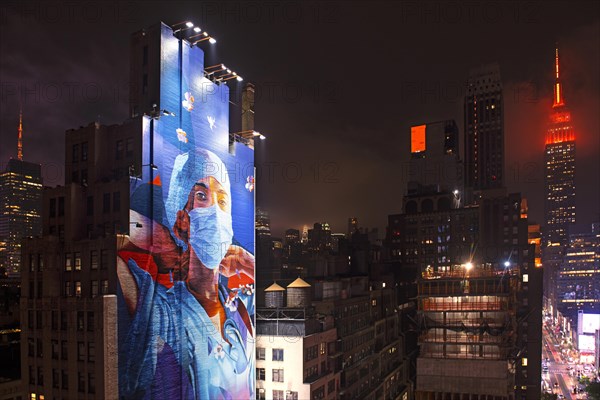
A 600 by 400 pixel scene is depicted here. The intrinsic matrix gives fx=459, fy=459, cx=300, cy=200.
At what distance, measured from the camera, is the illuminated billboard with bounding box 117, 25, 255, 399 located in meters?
41.9

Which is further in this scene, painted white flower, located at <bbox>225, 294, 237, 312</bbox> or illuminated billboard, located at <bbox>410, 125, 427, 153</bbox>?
illuminated billboard, located at <bbox>410, 125, 427, 153</bbox>

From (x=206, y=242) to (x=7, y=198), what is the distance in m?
84.5

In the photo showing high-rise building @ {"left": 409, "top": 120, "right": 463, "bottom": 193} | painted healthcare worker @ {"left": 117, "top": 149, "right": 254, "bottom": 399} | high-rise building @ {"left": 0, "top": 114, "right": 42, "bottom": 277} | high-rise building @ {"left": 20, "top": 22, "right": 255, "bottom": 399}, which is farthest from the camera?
high-rise building @ {"left": 409, "top": 120, "right": 463, "bottom": 193}

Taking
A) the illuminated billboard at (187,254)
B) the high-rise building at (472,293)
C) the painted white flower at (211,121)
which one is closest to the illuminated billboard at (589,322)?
the high-rise building at (472,293)

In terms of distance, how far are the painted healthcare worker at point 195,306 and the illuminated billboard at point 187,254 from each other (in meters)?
0.11

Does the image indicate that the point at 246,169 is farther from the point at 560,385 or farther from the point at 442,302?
the point at 560,385

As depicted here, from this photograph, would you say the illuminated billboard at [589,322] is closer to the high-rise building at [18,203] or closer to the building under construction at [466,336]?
the building under construction at [466,336]

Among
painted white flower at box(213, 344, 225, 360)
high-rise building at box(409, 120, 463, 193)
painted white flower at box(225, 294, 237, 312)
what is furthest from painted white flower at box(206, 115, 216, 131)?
high-rise building at box(409, 120, 463, 193)

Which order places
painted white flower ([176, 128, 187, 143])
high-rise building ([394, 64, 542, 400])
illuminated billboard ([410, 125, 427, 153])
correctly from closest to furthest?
1. painted white flower ([176, 128, 187, 143])
2. high-rise building ([394, 64, 542, 400])
3. illuminated billboard ([410, 125, 427, 153])

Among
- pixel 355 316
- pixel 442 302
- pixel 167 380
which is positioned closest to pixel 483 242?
pixel 442 302

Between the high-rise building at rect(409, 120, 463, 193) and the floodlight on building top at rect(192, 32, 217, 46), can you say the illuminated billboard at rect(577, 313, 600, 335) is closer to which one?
the high-rise building at rect(409, 120, 463, 193)

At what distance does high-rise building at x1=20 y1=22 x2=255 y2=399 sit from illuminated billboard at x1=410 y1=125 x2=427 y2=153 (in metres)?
147

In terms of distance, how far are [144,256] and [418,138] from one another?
165562 mm

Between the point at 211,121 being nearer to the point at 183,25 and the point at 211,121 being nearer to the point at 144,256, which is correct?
the point at 183,25
